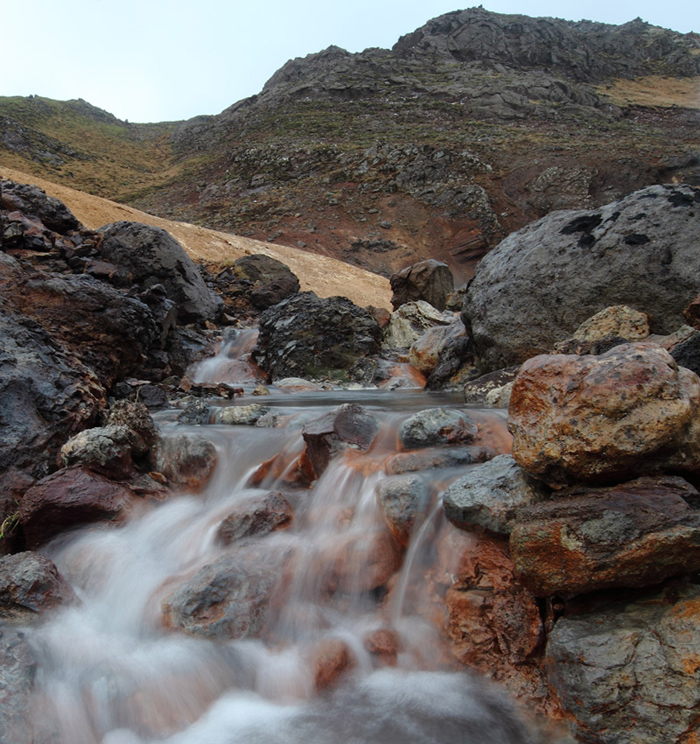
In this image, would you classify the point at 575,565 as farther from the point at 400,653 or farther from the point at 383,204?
the point at 383,204

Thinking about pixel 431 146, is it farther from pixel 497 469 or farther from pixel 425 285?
pixel 497 469

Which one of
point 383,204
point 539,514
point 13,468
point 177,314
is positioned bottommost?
point 13,468

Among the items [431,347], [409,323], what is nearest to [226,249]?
[409,323]

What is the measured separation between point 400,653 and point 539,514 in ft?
3.97

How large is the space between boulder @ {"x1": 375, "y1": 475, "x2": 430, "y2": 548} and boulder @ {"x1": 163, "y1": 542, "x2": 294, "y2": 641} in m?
0.80

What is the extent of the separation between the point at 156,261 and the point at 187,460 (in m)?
7.44

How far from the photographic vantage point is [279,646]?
3.00m

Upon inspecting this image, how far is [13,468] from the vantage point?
404 centimetres

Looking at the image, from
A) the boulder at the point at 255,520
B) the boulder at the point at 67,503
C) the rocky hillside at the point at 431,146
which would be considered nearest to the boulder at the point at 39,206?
the boulder at the point at 67,503

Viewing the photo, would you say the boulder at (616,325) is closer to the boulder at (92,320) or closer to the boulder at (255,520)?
the boulder at (255,520)

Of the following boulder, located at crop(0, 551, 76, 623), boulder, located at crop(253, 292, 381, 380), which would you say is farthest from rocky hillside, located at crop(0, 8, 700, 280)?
boulder, located at crop(0, 551, 76, 623)

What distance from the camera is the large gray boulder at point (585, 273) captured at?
18.5 ft

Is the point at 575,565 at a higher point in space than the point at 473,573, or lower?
higher

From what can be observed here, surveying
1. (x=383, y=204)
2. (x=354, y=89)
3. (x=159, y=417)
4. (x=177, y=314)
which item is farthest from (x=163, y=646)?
(x=354, y=89)
